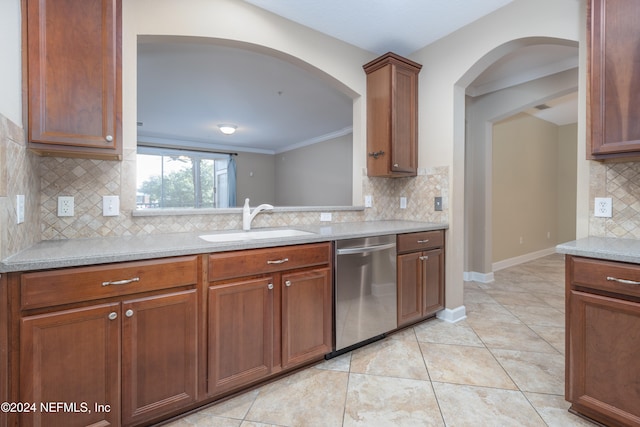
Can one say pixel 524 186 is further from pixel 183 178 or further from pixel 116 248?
pixel 183 178

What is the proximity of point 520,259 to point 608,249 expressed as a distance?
4372 millimetres

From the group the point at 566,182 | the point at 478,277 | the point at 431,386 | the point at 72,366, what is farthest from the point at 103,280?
the point at 566,182

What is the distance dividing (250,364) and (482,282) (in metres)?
3.57

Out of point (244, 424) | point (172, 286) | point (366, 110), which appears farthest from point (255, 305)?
point (366, 110)

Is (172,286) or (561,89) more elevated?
(561,89)

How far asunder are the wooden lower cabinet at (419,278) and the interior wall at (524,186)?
2488 millimetres

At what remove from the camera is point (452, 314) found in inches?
108

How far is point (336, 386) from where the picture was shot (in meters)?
1.78

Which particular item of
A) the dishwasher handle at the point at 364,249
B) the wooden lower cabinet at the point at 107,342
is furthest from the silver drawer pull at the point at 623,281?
the wooden lower cabinet at the point at 107,342

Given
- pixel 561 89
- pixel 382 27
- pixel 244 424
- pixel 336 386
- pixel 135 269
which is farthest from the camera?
pixel 561 89

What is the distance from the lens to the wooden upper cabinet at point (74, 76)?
4.40 feet

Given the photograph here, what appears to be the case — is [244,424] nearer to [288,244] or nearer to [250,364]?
[250,364]

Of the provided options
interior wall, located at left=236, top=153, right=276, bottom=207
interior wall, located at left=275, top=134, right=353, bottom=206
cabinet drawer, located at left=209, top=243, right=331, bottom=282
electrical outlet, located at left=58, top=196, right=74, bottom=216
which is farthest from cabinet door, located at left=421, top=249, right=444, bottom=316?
interior wall, located at left=236, top=153, right=276, bottom=207

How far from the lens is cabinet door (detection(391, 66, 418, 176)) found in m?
2.76
